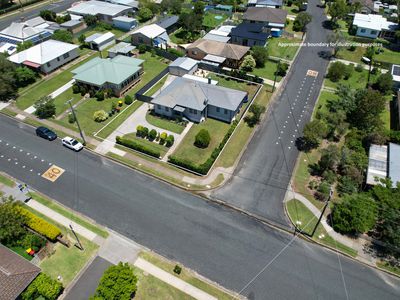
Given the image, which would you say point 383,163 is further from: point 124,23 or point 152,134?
point 124,23

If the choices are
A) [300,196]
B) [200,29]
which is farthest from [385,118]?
[200,29]

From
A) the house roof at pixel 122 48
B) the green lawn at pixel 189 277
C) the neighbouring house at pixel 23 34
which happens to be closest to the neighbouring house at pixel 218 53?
the house roof at pixel 122 48

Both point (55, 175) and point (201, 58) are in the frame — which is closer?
point (55, 175)

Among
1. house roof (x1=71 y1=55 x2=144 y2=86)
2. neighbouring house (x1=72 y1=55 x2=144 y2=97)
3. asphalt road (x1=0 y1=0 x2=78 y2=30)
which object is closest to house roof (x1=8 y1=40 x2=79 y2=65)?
house roof (x1=71 y1=55 x2=144 y2=86)

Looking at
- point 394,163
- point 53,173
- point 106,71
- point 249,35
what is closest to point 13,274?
point 53,173

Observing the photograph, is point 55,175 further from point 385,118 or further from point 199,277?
point 385,118
